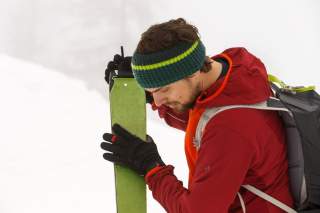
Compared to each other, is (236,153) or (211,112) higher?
(211,112)

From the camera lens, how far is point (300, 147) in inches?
52.2

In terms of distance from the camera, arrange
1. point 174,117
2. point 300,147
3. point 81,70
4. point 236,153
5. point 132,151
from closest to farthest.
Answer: point 236,153 → point 300,147 → point 132,151 → point 174,117 → point 81,70

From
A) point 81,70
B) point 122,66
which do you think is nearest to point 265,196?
point 122,66

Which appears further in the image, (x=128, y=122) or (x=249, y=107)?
(x=128, y=122)

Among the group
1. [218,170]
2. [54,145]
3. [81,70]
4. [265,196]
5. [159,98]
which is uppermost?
A: [81,70]

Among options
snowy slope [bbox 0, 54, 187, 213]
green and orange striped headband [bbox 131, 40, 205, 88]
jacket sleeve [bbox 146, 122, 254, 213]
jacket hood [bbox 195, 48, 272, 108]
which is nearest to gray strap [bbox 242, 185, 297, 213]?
jacket sleeve [bbox 146, 122, 254, 213]

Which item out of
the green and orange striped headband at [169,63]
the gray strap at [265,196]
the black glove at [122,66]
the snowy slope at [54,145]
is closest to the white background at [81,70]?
the snowy slope at [54,145]

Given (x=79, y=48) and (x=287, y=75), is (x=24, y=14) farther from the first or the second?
(x=287, y=75)

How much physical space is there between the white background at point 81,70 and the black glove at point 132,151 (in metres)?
1.35

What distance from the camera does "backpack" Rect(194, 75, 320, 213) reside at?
132 cm

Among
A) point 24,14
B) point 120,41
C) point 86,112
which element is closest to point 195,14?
point 120,41

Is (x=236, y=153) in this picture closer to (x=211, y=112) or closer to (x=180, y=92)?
(x=211, y=112)

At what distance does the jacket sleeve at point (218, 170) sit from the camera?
1.21 meters

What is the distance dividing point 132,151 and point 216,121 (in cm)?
44
